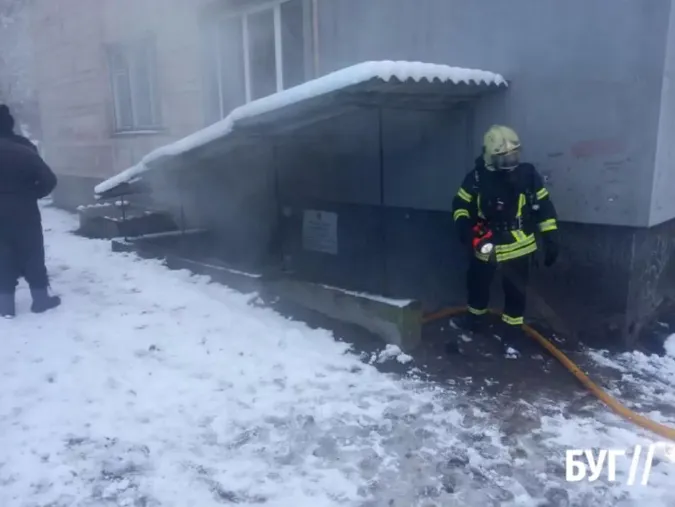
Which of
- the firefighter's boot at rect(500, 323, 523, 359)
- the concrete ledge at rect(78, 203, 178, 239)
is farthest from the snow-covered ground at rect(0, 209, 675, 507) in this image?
the concrete ledge at rect(78, 203, 178, 239)

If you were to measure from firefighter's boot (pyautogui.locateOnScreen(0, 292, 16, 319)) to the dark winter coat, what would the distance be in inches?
23.6

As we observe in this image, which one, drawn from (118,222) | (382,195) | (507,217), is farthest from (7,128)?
(507,217)

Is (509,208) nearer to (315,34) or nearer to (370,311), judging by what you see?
(370,311)

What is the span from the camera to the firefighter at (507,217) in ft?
13.9

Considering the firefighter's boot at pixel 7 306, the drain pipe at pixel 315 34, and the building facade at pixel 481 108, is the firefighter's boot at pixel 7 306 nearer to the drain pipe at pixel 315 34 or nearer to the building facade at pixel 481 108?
the building facade at pixel 481 108

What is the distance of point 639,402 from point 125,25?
839cm

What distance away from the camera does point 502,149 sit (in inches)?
164

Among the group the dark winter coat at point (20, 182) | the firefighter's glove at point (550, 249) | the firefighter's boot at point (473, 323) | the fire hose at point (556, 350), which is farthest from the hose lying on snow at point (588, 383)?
the dark winter coat at point (20, 182)

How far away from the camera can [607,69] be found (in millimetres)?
4156

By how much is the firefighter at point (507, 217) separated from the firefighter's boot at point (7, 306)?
378 centimetres

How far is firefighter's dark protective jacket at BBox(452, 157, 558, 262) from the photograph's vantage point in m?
4.23

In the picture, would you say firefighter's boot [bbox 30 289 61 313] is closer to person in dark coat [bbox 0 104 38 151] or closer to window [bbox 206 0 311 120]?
person in dark coat [bbox 0 104 38 151]

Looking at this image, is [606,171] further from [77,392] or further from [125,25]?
[125,25]

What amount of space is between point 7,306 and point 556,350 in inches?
176
